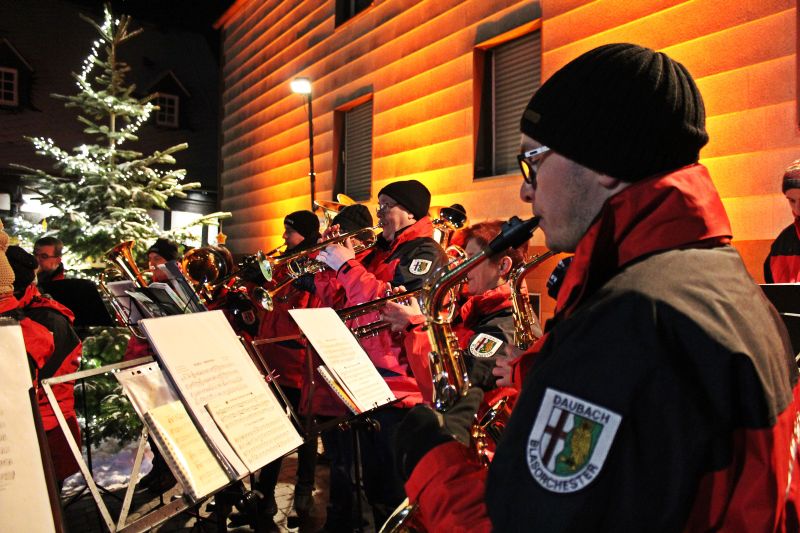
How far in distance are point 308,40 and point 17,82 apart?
15.0 metres

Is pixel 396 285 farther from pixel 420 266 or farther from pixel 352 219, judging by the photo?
pixel 352 219

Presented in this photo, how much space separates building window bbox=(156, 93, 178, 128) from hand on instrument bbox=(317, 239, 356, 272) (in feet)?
73.1

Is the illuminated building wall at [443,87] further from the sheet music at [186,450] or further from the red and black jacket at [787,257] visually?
the sheet music at [186,450]

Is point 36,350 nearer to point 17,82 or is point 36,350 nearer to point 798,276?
point 798,276

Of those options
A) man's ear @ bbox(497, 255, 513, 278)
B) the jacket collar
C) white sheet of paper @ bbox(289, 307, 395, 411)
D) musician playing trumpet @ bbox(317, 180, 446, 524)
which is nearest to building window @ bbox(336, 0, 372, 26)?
musician playing trumpet @ bbox(317, 180, 446, 524)

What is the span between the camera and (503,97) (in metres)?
7.77

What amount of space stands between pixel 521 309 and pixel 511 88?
5.28 meters

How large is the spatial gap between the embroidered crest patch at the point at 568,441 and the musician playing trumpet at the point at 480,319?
1.76 metres

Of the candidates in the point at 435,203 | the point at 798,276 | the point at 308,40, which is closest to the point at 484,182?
the point at 435,203

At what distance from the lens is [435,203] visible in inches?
328

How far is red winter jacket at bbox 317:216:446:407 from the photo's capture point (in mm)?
3740

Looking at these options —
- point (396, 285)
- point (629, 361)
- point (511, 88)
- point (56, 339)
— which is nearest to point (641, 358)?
point (629, 361)

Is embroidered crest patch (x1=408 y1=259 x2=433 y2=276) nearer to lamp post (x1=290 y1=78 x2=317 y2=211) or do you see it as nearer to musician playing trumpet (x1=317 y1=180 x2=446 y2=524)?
musician playing trumpet (x1=317 y1=180 x2=446 y2=524)

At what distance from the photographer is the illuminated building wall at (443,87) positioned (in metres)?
4.91
